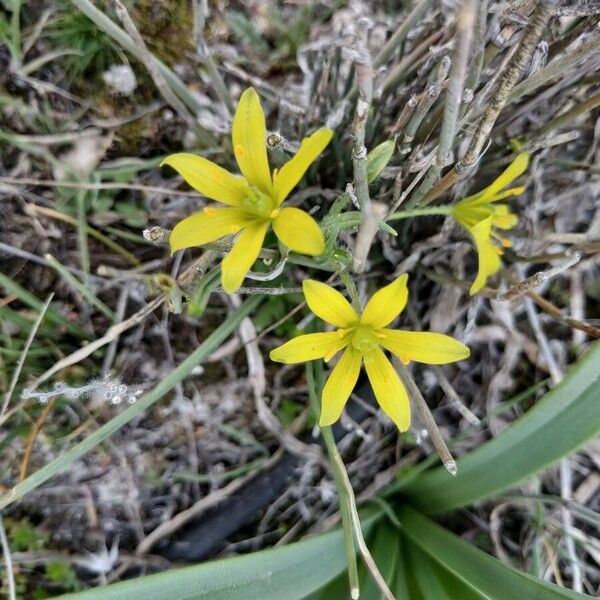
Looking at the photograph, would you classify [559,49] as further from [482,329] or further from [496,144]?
[482,329]

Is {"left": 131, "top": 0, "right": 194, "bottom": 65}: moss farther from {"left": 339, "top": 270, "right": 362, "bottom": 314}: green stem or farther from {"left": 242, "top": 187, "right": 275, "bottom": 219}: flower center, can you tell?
{"left": 339, "top": 270, "right": 362, "bottom": 314}: green stem

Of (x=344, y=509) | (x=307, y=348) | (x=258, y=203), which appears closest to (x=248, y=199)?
(x=258, y=203)

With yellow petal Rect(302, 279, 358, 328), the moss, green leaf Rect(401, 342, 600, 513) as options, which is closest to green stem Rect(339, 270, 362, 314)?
yellow petal Rect(302, 279, 358, 328)

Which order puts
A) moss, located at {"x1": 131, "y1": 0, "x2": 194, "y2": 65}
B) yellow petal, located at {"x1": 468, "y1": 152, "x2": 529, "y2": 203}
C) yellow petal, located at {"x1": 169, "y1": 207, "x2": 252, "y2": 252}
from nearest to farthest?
yellow petal, located at {"x1": 169, "y1": 207, "x2": 252, "y2": 252} < yellow petal, located at {"x1": 468, "y1": 152, "x2": 529, "y2": 203} < moss, located at {"x1": 131, "y1": 0, "x2": 194, "y2": 65}

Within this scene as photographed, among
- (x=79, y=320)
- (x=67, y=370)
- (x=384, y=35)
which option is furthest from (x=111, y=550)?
(x=384, y=35)

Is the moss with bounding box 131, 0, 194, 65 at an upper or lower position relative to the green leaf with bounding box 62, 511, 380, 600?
upper

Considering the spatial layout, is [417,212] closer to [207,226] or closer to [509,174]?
[509,174]
